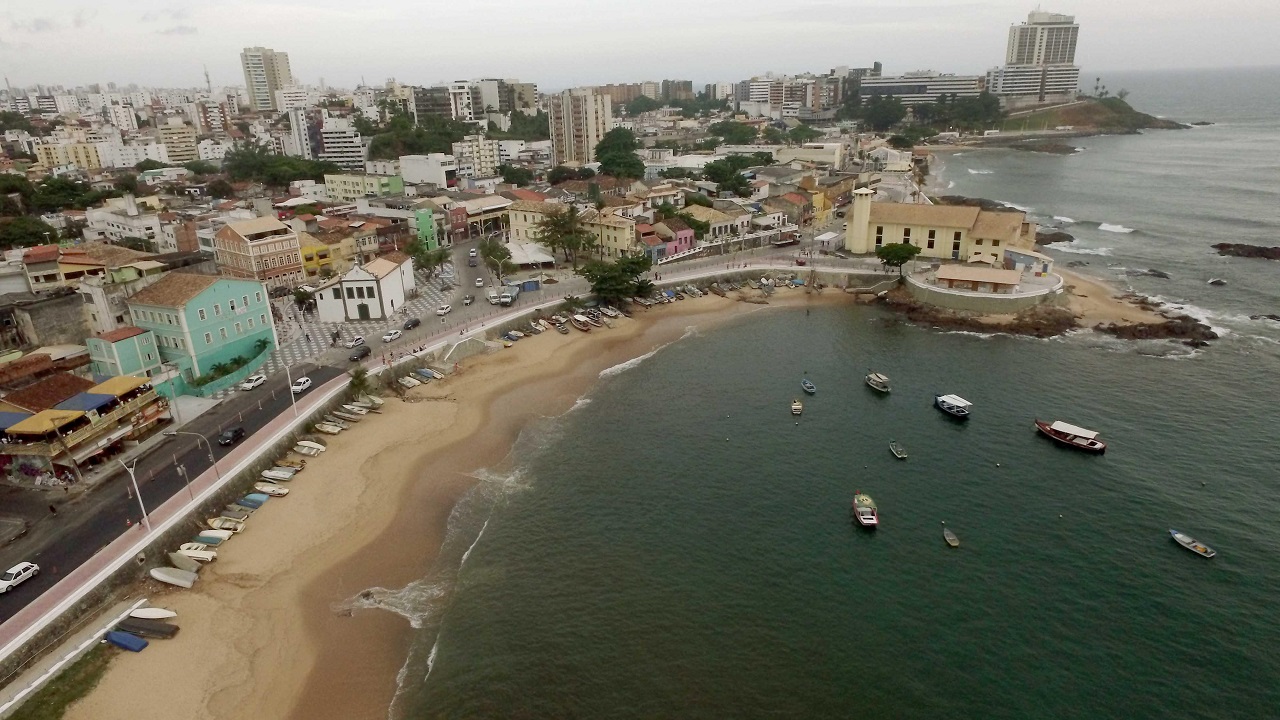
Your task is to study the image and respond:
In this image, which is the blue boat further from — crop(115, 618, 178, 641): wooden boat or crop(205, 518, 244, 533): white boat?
crop(205, 518, 244, 533): white boat

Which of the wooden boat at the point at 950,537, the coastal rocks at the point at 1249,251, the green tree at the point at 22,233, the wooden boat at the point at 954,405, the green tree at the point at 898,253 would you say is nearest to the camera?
the wooden boat at the point at 950,537

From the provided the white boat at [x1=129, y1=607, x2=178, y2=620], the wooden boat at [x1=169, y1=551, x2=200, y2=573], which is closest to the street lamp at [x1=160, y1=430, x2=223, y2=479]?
the wooden boat at [x1=169, y1=551, x2=200, y2=573]

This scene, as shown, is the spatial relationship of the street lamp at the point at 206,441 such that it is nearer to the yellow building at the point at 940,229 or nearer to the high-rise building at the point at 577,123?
the yellow building at the point at 940,229

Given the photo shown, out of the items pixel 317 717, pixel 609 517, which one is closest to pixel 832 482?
pixel 609 517

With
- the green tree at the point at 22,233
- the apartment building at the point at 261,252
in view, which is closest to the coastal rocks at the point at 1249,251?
the apartment building at the point at 261,252

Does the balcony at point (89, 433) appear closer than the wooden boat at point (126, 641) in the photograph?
No

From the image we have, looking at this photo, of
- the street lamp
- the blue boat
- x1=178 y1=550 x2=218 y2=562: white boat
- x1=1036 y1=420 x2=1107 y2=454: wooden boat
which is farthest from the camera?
x1=1036 y1=420 x2=1107 y2=454: wooden boat
